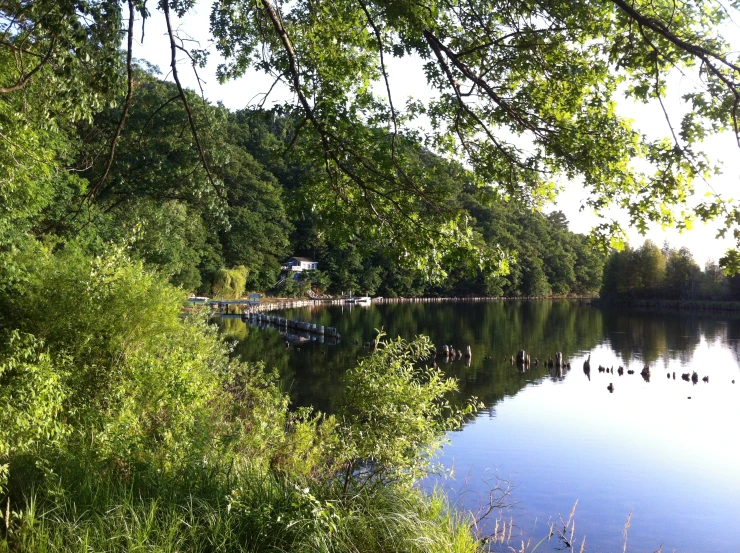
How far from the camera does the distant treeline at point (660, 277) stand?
7069 cm

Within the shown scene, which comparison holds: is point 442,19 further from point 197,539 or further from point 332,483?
point 197,539

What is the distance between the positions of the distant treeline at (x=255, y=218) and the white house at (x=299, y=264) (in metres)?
1.30

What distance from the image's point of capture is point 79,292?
8.52m

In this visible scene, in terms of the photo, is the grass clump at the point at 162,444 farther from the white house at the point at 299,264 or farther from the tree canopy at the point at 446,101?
the white house at the point at 299,264

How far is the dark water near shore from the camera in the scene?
10.7 metres

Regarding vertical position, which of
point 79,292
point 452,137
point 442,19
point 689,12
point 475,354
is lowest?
point 475,354

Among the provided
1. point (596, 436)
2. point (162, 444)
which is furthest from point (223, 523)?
point (596, 436)

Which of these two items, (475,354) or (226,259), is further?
(226,259)

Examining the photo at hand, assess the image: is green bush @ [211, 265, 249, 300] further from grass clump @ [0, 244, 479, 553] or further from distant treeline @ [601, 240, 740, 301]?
distant treeline @ [601, 240, 740, 301]

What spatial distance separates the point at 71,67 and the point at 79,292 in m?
4.65

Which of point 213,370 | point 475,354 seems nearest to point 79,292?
point 213,370

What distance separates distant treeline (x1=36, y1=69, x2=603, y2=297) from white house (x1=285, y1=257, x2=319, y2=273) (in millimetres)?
1298

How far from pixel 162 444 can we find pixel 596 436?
40.7 ft

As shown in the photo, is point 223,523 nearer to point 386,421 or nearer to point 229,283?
point 386,421
